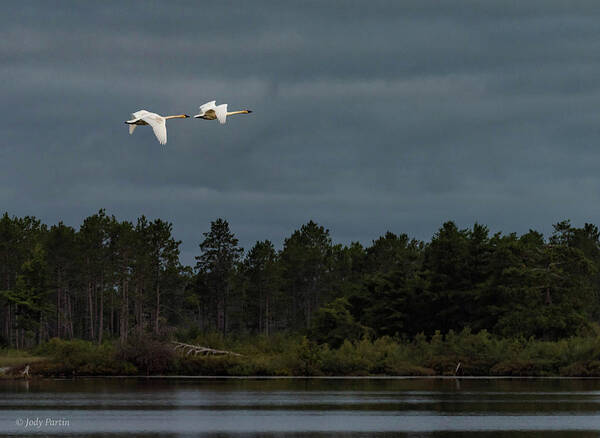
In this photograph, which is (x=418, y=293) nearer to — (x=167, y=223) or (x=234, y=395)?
(x=234, y=395)

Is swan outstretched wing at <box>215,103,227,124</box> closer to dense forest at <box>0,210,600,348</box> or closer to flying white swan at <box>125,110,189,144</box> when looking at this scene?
flying white swan at <box>125,110,189,144</box>

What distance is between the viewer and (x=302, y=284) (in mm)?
161875

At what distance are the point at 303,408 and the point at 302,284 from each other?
107 metres

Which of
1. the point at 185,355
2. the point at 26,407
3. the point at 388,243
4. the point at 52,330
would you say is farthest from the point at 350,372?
the point at 52,330

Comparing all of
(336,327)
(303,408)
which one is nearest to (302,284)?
(336,327)

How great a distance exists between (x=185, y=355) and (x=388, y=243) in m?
68.2

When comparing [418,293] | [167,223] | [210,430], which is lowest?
[210,430]

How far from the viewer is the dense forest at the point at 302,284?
90000 millimetres

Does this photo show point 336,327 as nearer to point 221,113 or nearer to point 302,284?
point 221,113

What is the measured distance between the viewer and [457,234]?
99.6 meters

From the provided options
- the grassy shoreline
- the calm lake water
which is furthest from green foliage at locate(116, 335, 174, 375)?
the calm lake water

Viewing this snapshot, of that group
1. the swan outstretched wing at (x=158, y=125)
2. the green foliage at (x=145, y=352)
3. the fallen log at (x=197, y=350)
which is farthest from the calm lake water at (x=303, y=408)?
the swan outstretched wing at (x=158, y=125)

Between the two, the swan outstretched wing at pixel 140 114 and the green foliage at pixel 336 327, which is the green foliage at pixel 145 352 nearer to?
the green foliage at pixel 336 327

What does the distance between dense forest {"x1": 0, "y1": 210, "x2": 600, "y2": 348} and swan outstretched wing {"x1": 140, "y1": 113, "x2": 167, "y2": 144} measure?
1615 inches
